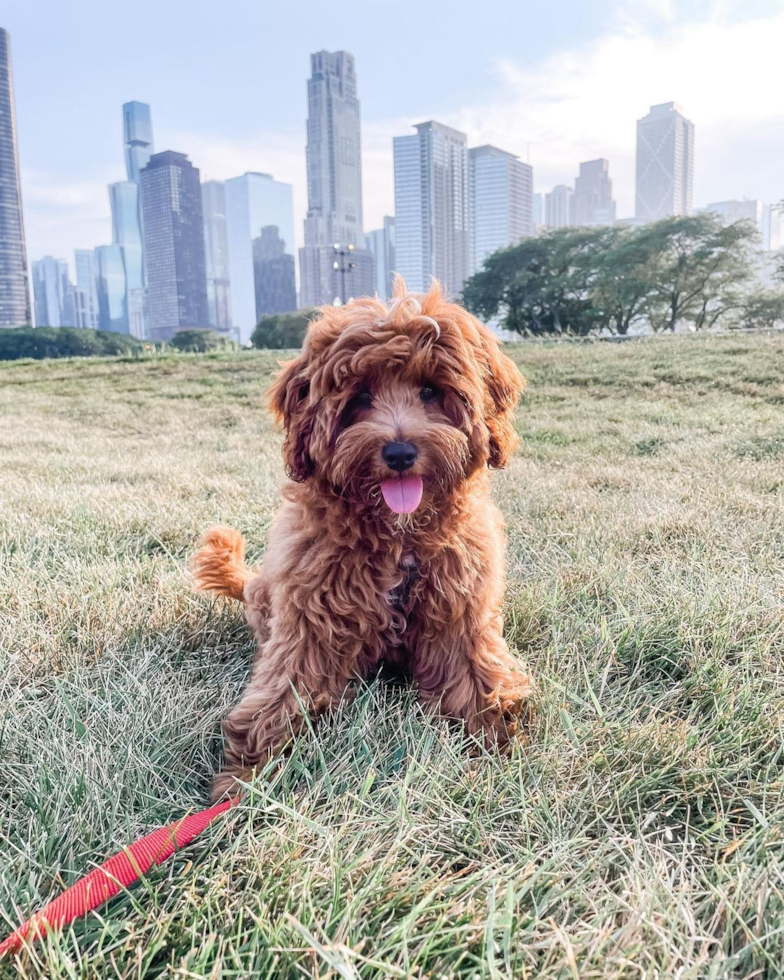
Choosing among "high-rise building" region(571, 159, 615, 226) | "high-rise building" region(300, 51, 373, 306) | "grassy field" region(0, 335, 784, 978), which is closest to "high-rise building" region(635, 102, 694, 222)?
"high-rise building" region(571, 159, 615, 226)

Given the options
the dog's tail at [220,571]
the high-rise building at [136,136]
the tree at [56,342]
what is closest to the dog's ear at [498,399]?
the dog's tail at [220,571]

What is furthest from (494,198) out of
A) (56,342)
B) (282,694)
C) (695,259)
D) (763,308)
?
(282,694)

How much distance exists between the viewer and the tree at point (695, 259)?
102 feet

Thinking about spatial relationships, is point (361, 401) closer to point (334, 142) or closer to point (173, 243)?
point (173, 243)

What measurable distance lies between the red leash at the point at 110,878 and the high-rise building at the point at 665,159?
317ft

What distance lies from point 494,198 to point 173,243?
41.3 m

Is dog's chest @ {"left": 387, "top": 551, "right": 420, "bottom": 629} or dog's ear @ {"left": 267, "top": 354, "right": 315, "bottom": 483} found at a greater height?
dog's ear @ {"left": 267, "top": 354, "right": 315, "bottom": 483}

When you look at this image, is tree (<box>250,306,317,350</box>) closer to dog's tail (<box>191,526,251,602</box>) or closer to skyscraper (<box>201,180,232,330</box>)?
dog's tail (<box>191,526,251,602</box>)

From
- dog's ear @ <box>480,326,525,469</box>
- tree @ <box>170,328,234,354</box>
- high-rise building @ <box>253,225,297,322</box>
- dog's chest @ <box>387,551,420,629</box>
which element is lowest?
dog's chest @ <box>387,551,420,629</box>

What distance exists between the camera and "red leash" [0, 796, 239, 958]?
3.94 ft

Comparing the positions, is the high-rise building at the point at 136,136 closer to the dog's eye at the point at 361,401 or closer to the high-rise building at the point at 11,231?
the high-rise building at the point at 11,231

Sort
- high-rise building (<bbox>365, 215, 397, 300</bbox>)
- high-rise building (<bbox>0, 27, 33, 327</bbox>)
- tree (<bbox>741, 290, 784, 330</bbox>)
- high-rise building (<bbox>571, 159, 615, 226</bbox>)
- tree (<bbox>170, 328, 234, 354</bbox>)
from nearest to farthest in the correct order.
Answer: tree (<bbox>170, 328, 234, 354</bbox>) < tree (<bbox>741, 290, 784, 330</bbox>) < high-rise building (<bbox>0, 27, 33, 327</bbox>) < high-rise building (<bbox>365, 215, 397, 300</bbox>) < high-rise building (<bbox>571, 159, 615, 226</bbox>)

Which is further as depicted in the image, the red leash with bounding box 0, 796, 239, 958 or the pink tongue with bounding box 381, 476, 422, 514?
the pink tongue with bounding box 381, 476, 422, 514

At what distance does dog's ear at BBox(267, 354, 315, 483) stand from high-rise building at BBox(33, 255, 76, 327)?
110 m
